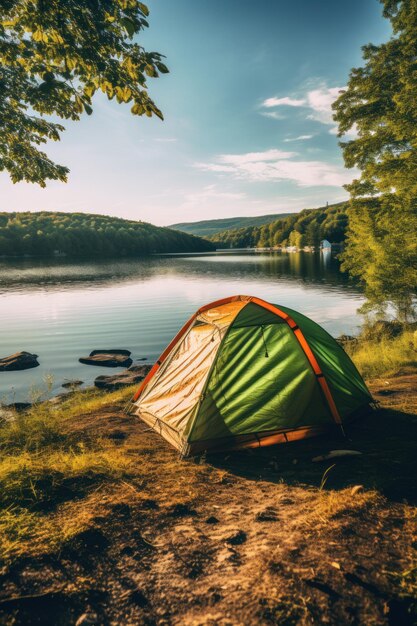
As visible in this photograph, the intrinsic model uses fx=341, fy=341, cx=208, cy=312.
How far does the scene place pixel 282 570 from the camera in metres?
3.18

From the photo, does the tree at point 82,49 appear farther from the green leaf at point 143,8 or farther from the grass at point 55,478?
the grass at point 55,478

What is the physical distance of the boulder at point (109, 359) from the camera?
1716 cm

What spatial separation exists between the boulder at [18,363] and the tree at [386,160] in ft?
58.5

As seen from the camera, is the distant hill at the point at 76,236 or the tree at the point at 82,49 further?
the distant hill at the point at 76,236

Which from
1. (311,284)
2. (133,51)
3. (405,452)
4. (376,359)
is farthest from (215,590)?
(311,284)

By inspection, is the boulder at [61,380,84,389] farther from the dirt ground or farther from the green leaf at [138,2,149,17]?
the green leaf at [138,2,149,17]

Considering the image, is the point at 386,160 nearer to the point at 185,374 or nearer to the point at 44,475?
the point at 185,374

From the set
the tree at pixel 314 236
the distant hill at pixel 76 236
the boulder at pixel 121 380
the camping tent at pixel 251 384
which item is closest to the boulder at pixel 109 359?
the boulder at pixel 121 380

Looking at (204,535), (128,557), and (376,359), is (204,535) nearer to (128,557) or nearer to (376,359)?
(128,557)

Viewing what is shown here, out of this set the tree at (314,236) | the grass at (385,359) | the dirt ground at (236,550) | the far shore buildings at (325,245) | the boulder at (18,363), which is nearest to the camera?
the dirt ground at (236,550)

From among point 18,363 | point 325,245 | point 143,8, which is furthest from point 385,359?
point 325,245

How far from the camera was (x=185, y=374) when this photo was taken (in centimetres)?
694

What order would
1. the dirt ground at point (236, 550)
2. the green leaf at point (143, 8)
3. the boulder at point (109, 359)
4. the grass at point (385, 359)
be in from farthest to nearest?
the boulder at point (109, 359) → the grass at point (385, 359) → the green leaf at point (143, 8) → the dirt ground at point (236, 550)

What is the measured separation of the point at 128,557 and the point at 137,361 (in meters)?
14.7
